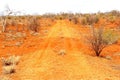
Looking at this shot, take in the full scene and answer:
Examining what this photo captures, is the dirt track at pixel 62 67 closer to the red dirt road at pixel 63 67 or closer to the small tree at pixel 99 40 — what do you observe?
the red dirt road at pixel 63 67

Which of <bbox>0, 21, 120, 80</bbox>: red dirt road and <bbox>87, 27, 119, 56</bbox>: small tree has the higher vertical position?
<bbox>87, 27, 119, 56</bbox>: small tree

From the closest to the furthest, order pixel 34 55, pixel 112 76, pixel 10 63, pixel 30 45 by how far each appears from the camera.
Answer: pixel 112 76 < pixel 10 63 < pixel 34 55 < pixel 30 45

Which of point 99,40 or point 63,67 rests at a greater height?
point 99,40

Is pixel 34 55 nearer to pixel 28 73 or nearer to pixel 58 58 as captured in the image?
pixel 58 58

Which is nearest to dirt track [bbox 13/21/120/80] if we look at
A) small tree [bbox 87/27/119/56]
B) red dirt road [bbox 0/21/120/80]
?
red dirt road [bbox 0/21/120/80]

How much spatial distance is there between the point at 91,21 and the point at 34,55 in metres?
16.7

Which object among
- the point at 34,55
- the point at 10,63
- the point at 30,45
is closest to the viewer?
the point at 10,63

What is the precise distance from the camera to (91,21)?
31.8m

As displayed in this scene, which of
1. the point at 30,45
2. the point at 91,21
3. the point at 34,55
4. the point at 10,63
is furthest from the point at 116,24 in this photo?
the point at 10,63

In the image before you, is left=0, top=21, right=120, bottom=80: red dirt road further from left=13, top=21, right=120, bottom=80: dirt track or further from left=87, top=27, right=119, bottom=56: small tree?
left=87, top=27, right=119, bottom=56: small tree

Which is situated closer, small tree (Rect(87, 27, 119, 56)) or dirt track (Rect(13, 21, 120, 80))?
dirt track (Rect(13, 21, 120, 80))

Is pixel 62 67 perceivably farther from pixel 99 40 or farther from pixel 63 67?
pixel 99 40

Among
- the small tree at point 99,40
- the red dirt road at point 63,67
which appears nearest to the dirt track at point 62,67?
the red dirt road at point 63,67

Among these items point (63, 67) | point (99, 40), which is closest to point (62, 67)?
Answer: point (63, 67)
